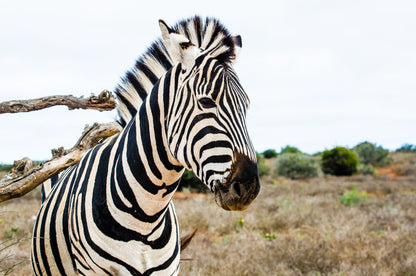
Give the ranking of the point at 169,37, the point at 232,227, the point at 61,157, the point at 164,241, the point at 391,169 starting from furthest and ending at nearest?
the point at 391,169, the point at 232,227, the point at 61,157, the point at 164,241, the point at 169,37

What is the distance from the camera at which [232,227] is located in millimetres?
8023

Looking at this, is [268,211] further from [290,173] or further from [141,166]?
[290,173]

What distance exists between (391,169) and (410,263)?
26095 millimetres

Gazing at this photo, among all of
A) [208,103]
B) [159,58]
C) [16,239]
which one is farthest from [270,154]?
[208,103]

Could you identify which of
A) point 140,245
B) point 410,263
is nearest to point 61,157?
point 140,245

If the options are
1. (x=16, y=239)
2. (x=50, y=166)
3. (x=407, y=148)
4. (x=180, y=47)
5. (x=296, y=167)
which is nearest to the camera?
(x=180, y=47)

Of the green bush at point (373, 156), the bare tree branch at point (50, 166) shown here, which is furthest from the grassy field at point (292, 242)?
the green bush at point (373, 156)

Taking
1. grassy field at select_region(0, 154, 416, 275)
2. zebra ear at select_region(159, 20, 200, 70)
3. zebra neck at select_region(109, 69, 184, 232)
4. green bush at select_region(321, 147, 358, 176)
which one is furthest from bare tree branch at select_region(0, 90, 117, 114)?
green bush at select_region(321, 147, 358, 176)

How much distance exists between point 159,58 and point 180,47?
0.53 m

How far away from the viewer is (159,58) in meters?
2.52

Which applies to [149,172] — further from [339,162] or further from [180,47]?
[339,162]

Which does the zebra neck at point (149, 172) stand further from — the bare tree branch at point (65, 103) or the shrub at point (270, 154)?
the shrub at point (270, 154)

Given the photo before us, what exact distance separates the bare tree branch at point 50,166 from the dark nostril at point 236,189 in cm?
145

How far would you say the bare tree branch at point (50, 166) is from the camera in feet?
7.64
